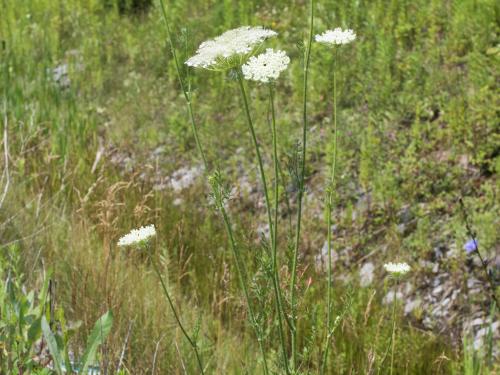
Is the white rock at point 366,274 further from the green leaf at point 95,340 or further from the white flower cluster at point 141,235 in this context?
the white flower cluster at point 141,235

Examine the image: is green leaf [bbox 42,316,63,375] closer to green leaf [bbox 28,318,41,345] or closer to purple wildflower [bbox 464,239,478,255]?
green leaf [bbox 28,318,41,345]

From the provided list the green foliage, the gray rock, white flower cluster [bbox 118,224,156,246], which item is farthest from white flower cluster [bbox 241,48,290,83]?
the gray rock

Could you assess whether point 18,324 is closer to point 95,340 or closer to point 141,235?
point 95,340

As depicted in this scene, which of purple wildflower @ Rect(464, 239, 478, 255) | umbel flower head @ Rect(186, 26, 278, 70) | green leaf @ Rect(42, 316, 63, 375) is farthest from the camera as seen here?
purple wildflower @ Rect(464, 239, 478, 255)

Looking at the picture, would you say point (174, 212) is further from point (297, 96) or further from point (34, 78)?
point (34, 78)

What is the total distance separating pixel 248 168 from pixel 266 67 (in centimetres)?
327

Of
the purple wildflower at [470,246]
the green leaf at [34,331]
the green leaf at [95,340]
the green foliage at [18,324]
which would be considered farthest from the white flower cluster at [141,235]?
the purple wildflower at [470,246]

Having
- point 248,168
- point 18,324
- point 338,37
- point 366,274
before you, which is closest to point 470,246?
point 366,274

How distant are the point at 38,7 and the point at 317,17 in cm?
401

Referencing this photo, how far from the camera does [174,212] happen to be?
4070 millimetres

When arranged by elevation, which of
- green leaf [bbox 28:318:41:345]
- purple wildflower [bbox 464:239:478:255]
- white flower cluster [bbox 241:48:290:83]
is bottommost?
purple wildflower [bbox 464:239:478:255]

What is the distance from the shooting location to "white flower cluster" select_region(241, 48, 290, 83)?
4.68ft

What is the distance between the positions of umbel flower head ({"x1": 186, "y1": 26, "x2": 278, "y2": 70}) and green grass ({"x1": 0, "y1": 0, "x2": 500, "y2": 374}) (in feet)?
2.99

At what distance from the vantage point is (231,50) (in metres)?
1.31
